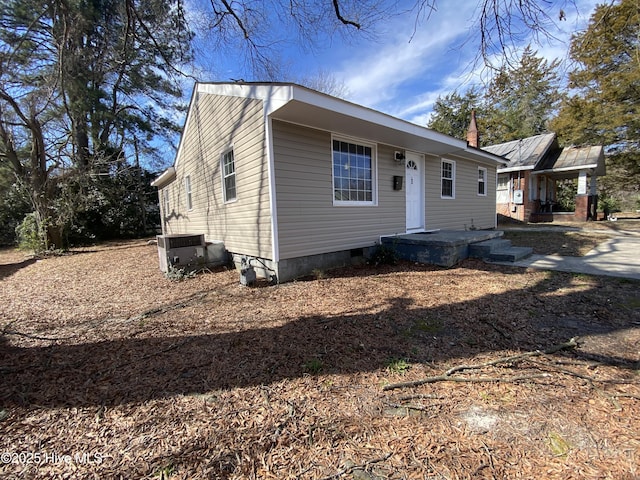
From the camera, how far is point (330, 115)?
517 centimetres

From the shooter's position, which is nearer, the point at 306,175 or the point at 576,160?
the point at 306,175

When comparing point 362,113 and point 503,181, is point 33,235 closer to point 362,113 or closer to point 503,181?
point 362,113

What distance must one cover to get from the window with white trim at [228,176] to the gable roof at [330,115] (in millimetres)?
1440

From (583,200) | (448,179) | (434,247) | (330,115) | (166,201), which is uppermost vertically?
(330,115)

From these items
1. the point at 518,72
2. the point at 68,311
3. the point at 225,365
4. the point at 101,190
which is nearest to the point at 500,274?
the point at 518,72

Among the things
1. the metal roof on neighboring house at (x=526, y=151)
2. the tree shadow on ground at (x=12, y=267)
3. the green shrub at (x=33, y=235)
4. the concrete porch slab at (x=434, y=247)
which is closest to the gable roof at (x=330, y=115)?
the concrete porch slab at (x=434, y=247)

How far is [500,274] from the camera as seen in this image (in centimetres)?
535

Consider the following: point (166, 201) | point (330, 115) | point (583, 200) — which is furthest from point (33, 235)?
point (583, 200)

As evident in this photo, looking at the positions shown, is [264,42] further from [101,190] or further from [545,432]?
[101,190]

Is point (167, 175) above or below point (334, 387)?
above

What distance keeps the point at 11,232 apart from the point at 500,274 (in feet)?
75.7

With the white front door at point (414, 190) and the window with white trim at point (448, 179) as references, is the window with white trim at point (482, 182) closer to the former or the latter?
the window with white trim at point (448, 179)

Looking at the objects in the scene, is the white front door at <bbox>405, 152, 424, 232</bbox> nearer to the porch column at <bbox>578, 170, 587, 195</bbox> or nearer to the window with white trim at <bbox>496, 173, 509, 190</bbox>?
the window with white trim at <bbox>496, 173, 509, 190</bbox>

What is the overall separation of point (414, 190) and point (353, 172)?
2525 mm
